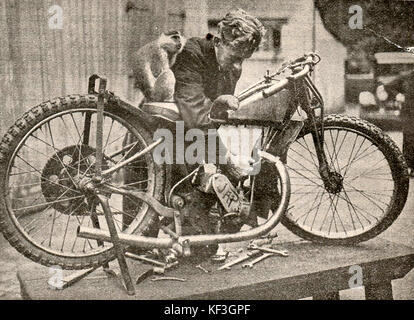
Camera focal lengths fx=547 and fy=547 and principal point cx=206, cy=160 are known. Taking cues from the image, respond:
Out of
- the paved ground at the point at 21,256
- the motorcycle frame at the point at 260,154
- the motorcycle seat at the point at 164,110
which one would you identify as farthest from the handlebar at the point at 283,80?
the paved ground at the point at 21,256

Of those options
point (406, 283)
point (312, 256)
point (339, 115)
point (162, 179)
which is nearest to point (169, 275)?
point (162, 179)

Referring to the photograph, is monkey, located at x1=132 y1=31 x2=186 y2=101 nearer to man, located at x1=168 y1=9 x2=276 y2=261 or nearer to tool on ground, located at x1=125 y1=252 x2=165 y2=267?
man, located at x1=168 y1=9 x2=276 y2=261

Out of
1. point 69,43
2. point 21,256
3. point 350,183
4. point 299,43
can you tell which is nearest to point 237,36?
point 299,43

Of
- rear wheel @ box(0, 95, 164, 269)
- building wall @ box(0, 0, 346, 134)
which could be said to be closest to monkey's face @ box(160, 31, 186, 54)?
building wall @ box(0, 0, 346, 134)

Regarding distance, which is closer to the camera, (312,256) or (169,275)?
(169,275)

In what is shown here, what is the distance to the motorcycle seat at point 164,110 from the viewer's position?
2422 mm

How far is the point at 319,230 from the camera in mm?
2916

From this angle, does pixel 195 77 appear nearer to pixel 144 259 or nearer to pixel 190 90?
pixel 190 90

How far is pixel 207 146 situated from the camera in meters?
2.52

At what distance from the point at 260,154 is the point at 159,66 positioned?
635mm

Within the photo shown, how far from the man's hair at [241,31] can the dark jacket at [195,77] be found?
0.08m

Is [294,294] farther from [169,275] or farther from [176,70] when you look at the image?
[176,70]

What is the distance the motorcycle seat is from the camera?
7.95ft
